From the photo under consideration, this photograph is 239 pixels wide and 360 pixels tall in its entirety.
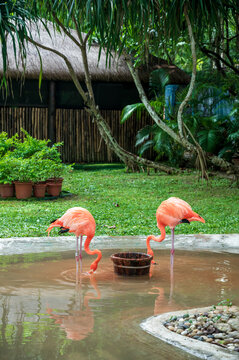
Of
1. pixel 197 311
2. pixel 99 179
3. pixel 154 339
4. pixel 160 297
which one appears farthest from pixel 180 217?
pixel 99 179

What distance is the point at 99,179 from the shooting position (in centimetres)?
1259

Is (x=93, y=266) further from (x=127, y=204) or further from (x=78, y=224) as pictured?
(x=127, y=204)

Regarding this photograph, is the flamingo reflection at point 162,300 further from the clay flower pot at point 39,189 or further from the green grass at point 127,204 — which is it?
the clay flower pot at point 39,189

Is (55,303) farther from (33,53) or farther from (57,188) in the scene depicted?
(33,53)

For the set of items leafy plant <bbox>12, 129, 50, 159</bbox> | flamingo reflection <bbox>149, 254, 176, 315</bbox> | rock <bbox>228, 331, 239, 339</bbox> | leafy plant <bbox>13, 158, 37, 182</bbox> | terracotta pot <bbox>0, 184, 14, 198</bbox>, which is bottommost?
flamingo reflection <bbox>149, 254, 176, 315</bbox>

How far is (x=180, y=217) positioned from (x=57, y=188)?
16.4 feet

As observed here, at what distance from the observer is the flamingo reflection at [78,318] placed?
3203 mm

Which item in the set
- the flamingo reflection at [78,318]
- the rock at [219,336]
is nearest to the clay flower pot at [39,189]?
the flamingo reflection at [78,318]

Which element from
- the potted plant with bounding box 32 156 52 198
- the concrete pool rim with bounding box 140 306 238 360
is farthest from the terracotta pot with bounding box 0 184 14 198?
the concrete pool rim with bounding box 140 306 238 360

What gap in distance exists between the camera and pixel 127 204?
8984 millimetres

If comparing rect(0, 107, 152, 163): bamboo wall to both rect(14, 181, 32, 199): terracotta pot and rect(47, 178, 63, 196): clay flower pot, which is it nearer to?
rect(47, 178, 63, 196): clay flower pot

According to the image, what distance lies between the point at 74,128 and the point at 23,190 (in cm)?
664

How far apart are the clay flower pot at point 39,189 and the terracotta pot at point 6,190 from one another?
1.51 ft

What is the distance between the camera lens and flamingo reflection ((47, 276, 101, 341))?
3203 mm
